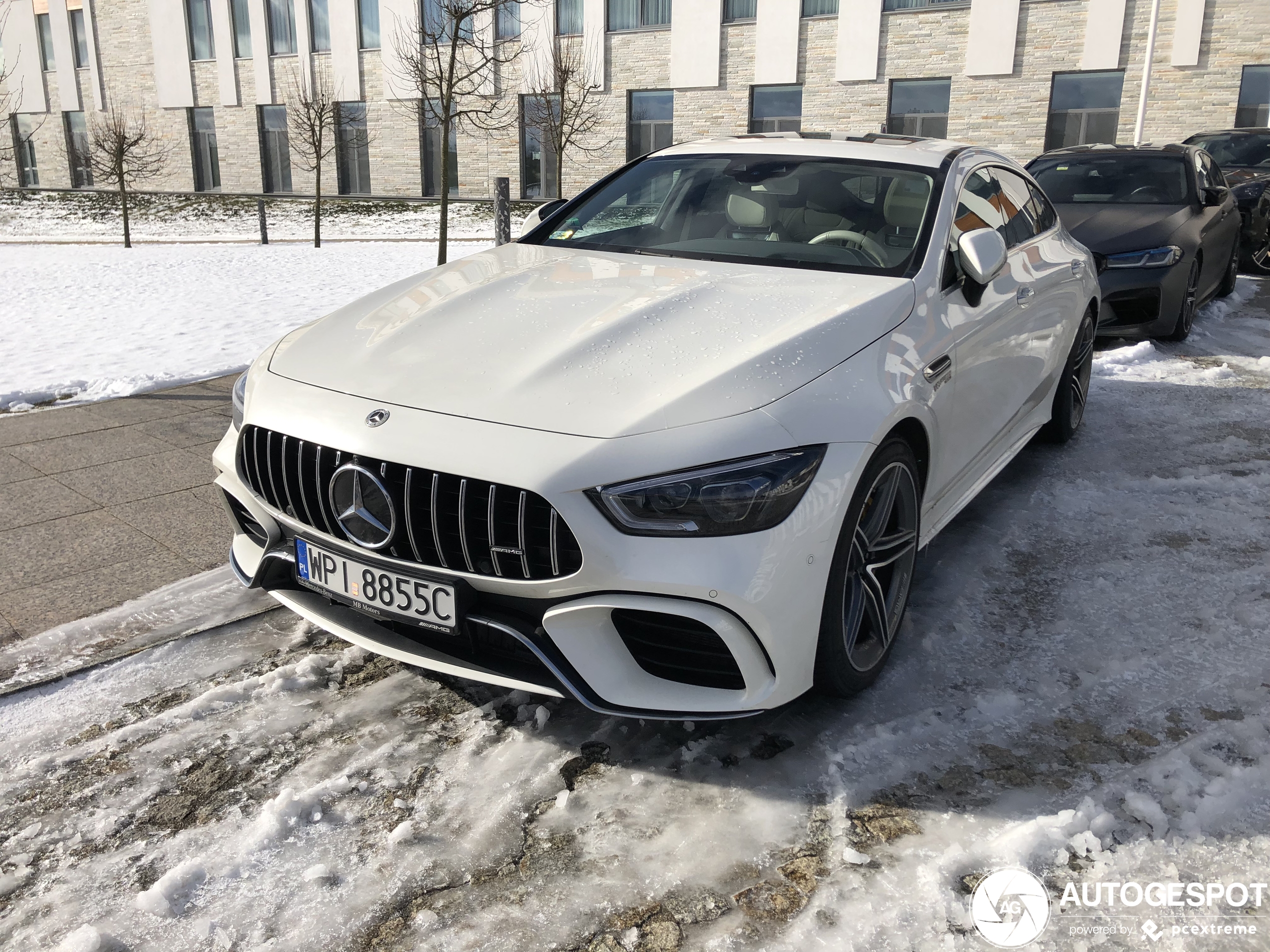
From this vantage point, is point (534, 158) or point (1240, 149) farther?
point (534, 158)

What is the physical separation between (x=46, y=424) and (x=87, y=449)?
660 mm

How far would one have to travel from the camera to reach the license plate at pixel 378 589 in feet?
8.21

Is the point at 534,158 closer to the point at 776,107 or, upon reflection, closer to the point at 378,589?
the point at 776,107

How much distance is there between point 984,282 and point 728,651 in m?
1.69

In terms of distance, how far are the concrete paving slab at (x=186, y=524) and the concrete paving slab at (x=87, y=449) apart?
709mm

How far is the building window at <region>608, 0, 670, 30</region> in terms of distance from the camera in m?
27.0

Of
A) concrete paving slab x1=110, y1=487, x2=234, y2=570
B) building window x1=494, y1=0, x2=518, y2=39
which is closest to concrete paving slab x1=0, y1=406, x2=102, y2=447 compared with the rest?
concrete paving slab x1=110, y1=487, x2=234, y2=570

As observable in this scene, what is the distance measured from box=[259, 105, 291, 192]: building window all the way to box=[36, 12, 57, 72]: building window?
10.2m

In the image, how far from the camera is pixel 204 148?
1375 inches

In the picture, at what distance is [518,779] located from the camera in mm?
2619

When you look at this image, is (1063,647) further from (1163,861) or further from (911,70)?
(911,70)

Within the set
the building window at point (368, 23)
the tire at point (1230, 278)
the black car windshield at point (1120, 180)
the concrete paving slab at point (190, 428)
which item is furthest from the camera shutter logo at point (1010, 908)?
the building window at point (368, 23)

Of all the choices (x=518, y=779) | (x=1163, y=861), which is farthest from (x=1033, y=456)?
(x=518, y=779)

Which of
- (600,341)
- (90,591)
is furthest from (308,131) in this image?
(600,341)
